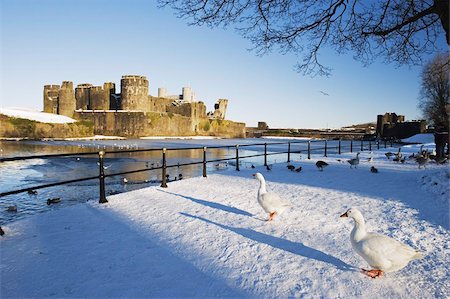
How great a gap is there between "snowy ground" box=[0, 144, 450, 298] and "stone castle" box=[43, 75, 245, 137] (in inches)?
2506

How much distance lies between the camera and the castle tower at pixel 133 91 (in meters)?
68.1

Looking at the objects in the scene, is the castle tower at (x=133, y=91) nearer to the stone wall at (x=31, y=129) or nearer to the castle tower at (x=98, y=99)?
the castle tower at (x=98, y=99)

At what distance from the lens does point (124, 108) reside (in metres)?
68.9

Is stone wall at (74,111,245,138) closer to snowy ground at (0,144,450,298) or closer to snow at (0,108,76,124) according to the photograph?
snow at (0,108,76,124)

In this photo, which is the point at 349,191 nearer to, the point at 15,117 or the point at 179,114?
the point at 15,117

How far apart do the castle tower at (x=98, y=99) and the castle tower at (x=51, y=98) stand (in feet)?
24.4

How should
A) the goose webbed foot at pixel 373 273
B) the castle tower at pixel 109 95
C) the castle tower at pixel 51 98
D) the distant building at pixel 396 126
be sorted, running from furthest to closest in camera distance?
1. the castle tower at pixel 109 95
2. the castle tower at pixel 51 98
3. the distant building at pixel 396 126
4. the goose webbed foot at pixel 373 273

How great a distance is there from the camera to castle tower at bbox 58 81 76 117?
6731 centimetres

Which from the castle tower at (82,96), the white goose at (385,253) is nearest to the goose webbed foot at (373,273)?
the white goose at (385,253)

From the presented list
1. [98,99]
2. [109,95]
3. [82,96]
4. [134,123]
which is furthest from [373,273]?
[82,96]

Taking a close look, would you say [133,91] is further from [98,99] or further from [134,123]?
[98,99]

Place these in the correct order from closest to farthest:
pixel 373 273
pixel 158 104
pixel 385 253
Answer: pixel 385 253, pixel 373 273, pixel 158 104

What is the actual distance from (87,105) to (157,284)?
8084 centimetres

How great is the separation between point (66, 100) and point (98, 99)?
759cm
